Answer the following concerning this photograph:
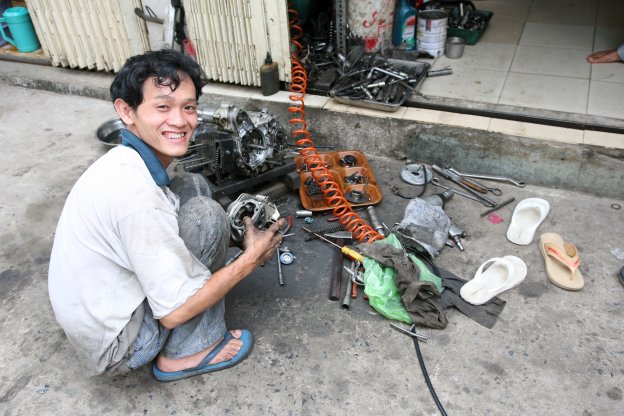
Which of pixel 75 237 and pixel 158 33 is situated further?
pixel 158 33

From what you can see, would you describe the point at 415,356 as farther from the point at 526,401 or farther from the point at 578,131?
the point at 578,131

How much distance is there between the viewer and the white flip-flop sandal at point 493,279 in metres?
2.53

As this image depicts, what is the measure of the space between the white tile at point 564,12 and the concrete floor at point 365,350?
2.51 meters

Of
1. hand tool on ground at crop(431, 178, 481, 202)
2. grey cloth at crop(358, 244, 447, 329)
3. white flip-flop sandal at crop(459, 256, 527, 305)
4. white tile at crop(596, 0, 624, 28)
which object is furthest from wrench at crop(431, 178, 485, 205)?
white tile at crop(596, 0, 624, 28)

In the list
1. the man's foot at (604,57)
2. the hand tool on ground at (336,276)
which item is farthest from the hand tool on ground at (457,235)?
the man's foot at (604,57)

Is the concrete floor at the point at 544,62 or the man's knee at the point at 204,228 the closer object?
the man's knee at the point at 204,228

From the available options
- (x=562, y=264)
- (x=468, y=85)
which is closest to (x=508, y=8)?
(x=468, y=85)

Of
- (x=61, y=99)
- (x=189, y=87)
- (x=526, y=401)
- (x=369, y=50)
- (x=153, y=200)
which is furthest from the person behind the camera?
(x=61, y=99)

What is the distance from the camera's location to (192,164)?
325cm

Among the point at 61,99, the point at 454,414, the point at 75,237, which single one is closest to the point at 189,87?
the point at 75,237

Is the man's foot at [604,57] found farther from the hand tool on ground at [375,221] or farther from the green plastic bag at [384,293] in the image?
the green plastic bag at [384,293]

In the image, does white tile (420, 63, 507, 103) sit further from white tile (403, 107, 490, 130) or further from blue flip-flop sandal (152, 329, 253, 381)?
blue flip-flop sandal (152, 329, 253, 381)

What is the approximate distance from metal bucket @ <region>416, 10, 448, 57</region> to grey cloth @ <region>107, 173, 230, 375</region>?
285cm

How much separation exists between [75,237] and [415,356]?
161 centimetres
